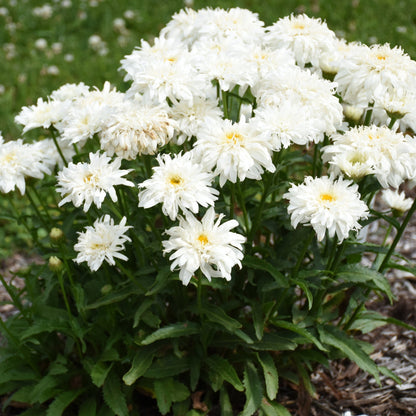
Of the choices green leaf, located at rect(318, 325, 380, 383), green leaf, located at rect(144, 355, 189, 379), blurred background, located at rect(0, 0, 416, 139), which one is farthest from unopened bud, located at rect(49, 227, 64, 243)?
blurred background, located at rect(0, 0, 416, 139)

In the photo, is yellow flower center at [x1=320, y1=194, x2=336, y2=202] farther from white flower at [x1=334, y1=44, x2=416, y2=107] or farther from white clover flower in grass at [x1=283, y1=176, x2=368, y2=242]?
white flower at [x1=334, y1=44, x2=416, y2=107]

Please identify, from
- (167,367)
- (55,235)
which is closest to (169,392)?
(167,367)

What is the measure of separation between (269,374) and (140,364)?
586 millimetres

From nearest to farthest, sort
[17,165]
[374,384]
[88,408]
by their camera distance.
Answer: [17,165], [88,408], [374,384]

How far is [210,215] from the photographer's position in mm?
2115

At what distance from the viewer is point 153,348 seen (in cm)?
262

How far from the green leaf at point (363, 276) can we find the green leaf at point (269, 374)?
0.52m

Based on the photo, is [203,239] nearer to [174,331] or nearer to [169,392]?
[174,331]

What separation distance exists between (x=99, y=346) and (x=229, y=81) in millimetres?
1448

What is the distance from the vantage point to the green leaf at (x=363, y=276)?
247cm

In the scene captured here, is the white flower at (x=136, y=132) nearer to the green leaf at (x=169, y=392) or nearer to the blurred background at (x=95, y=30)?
the green leaf at (x=169, y=392)

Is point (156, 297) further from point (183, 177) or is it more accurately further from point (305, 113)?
point (305, 113)

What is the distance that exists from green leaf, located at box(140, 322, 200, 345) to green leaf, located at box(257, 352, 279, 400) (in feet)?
1.11

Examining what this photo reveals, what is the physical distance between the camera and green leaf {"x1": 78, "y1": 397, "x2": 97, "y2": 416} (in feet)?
8.68
